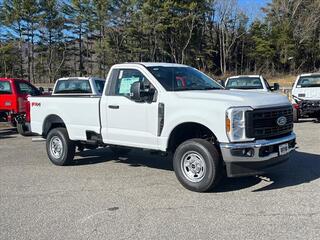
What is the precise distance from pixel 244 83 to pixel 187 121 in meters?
10.8

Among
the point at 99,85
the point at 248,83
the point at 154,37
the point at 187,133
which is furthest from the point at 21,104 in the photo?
the point at 154,37

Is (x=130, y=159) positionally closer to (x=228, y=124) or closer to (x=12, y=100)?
(x=228, y=124)

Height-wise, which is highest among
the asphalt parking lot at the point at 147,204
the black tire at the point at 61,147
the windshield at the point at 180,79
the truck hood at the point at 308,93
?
the windshield at the point at 180,79

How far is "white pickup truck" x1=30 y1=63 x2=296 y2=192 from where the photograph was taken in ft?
20.1

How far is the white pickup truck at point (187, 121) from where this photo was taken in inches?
241

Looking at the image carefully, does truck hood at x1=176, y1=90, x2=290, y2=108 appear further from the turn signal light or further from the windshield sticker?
the windshield sticker

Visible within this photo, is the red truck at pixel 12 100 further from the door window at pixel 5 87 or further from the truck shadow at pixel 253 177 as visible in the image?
the truck shadow at pixel 253 177

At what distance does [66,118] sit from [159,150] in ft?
8.47

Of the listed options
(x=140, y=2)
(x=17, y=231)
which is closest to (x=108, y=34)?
(x=140, y=2)

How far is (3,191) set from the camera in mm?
6895

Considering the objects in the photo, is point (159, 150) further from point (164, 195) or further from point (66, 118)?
point (66, 118)

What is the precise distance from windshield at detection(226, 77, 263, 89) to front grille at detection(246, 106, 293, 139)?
994 cm

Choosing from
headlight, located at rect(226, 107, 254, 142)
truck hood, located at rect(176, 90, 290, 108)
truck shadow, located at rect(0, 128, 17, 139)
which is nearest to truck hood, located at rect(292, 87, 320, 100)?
truck hood, located at rect(176, 90, 290, 108)

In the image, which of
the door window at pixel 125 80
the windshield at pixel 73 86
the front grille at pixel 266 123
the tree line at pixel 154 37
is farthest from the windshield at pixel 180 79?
the tree line at pixel 154 37
